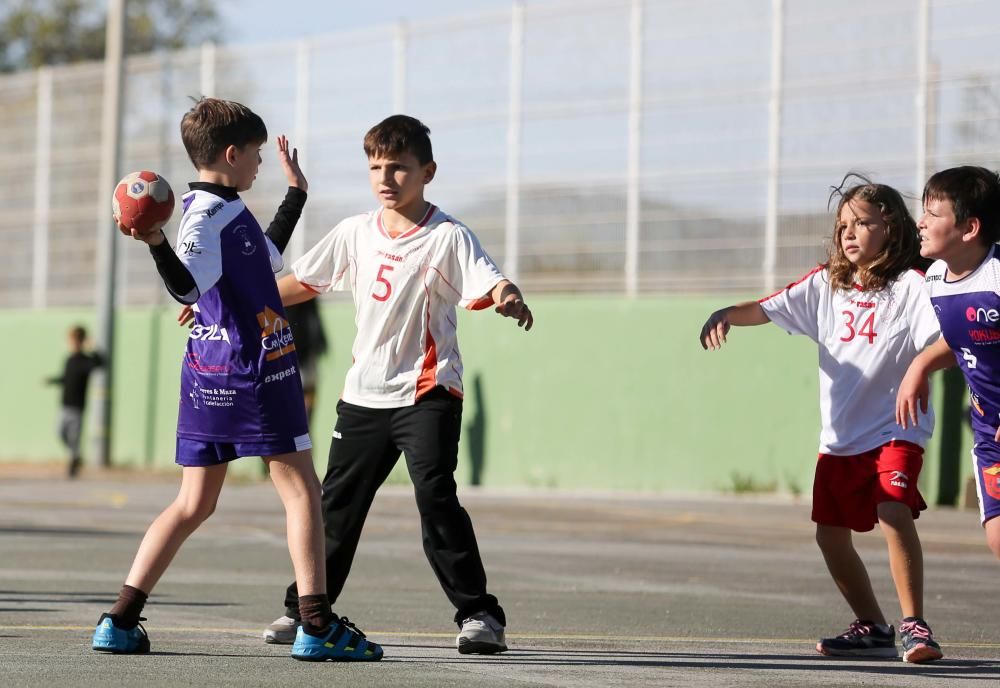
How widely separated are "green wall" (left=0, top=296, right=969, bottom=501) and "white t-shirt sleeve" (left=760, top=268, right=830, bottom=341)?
868cm

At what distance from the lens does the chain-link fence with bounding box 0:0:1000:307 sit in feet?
54.1

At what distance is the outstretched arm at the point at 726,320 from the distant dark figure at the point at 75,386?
14.9 m

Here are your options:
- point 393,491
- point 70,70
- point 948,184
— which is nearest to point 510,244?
point 393,491

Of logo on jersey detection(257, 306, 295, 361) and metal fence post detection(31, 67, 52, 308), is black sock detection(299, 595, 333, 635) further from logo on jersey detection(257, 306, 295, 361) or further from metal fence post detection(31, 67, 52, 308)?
metal fence post detection(31, 67, 52, 308)

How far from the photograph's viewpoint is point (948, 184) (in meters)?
6.85

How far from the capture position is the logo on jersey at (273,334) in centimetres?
645

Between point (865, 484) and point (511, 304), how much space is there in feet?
5.63

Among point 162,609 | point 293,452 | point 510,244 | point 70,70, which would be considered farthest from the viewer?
point 70,70

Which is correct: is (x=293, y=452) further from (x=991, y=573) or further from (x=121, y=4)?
(x=121, y=4)

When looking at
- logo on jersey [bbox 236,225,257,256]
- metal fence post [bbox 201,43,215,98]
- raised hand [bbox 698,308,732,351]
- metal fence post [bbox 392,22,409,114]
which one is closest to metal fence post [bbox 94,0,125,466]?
metal fence post [bbox 201,43,215,98]

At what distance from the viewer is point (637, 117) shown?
734 inches

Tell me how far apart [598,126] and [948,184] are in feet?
40.0

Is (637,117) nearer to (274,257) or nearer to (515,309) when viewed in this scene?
(274,257)

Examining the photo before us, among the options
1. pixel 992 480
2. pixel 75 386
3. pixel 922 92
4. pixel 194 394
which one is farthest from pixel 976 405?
pixel 75 386
